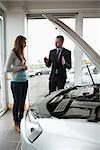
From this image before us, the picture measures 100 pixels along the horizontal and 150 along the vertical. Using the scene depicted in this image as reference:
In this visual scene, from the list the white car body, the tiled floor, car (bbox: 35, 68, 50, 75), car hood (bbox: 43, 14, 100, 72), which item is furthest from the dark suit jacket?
the white car body

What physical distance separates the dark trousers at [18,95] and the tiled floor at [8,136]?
25cm

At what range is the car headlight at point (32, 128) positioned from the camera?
1.40 metres

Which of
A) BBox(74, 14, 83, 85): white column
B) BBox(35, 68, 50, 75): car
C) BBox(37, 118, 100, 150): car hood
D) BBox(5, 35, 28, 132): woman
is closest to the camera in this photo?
BBox(37, 118, 100, 150): car hood

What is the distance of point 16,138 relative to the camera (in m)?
3.26

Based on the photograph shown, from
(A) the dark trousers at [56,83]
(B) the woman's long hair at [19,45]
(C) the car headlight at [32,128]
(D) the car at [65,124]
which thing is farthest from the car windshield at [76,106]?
(A) the dark trousers at [56,83]

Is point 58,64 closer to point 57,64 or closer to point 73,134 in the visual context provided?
point 57,64

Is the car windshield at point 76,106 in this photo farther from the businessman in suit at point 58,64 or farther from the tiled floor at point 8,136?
the businessman in suit at point 58,64

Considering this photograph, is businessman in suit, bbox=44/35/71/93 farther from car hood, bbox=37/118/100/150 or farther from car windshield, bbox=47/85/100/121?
car hood, bbox=37/118/100/150

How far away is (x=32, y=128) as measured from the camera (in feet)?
4.96

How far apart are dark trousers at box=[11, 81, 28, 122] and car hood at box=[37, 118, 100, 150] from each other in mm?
2028

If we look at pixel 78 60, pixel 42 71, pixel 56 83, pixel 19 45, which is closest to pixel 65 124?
pixel 19 45

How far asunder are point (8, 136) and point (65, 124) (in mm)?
2263

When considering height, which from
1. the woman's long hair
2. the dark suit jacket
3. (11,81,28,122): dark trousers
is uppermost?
the woman's long hair

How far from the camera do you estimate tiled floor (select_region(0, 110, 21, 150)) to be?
117 inches
